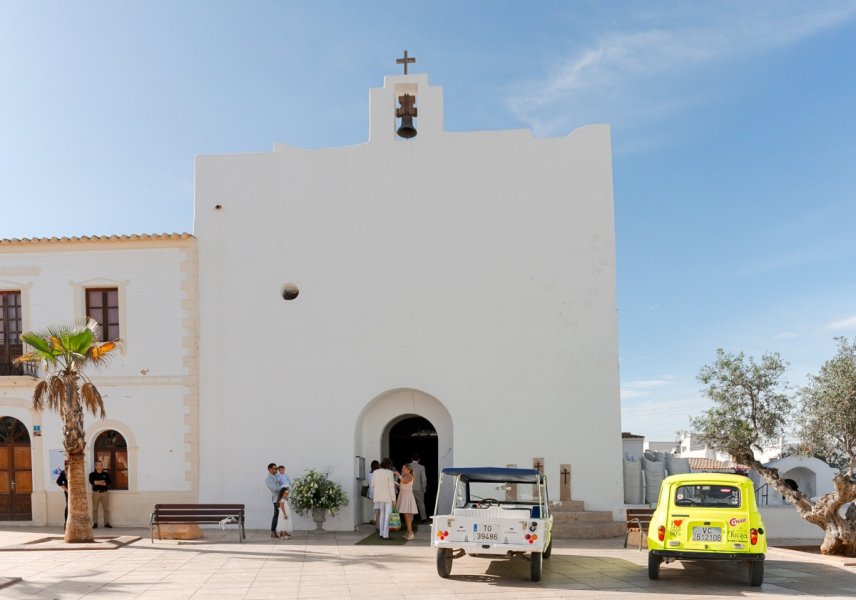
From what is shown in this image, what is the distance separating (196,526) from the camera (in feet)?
51.1

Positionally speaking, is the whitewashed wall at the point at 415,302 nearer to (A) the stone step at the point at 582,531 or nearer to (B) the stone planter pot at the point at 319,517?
(B) the stone planter pot at the point at 319,517

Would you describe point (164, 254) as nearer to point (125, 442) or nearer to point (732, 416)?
point (125, 442)

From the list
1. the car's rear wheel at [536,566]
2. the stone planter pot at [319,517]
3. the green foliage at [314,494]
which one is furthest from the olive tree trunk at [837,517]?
the stone planter pot at [319,517]

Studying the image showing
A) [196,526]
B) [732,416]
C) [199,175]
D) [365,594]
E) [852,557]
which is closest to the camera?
[365,594]

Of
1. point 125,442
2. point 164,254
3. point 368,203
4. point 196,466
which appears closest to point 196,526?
point 196,466

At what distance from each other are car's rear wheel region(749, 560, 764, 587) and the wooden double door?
1506cm

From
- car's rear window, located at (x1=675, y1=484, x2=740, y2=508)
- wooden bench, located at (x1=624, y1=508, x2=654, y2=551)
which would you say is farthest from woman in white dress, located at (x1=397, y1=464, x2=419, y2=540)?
car's rear window, located at (x1=675, y1=484, x2=740, y2=508)

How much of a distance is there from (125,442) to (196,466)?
1.74 m

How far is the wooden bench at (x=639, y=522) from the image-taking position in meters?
14.6

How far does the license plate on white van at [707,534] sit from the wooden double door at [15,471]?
14.5 metres

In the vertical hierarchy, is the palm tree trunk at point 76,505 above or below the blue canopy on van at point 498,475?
below

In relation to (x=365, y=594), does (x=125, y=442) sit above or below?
above

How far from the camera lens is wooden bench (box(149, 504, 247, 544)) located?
1515 centimetres

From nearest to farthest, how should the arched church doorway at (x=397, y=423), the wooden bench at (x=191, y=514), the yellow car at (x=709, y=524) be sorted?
the yellow car at (x=709, y=524) < the wooden bench at (x=191, y=514) < the arched church doorway at (x=397, y=423)
